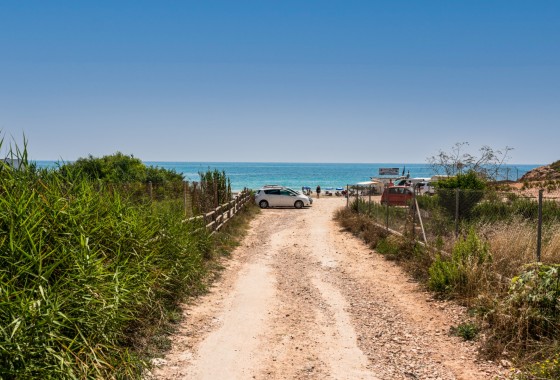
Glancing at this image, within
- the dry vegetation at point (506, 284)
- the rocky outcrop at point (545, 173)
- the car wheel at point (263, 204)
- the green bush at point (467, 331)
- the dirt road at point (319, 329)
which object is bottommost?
the car wheel at point (263, 204)

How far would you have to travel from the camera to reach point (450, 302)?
901 cm

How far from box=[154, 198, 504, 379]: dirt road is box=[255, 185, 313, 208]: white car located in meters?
20.8

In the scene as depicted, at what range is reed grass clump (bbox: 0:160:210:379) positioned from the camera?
4422 millimetres

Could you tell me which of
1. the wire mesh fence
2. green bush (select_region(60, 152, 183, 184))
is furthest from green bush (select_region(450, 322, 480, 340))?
green bush (select_region(60, 152, 183, 184))

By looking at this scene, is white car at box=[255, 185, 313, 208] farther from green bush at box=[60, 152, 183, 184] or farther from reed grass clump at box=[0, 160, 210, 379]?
reed grass clump at box=[0, 160, 210, 379]

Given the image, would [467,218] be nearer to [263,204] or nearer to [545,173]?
[263,204]

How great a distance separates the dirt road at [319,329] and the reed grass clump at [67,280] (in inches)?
38.2

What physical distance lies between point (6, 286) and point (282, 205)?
30087 millimetres

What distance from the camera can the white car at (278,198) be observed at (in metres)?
34.7

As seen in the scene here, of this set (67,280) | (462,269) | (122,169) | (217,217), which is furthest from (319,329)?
(122,169)

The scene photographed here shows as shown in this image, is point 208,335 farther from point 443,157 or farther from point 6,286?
point 443,157

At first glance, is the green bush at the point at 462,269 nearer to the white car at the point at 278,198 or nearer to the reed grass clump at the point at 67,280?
the reed grass clump at the point at 67,280

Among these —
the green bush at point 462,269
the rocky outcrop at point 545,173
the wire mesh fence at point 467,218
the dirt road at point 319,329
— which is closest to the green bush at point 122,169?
the wire mesh fence at point 467,218

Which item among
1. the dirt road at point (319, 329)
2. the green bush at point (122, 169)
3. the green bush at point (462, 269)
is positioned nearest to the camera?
the dirt road at point (319, 329)
